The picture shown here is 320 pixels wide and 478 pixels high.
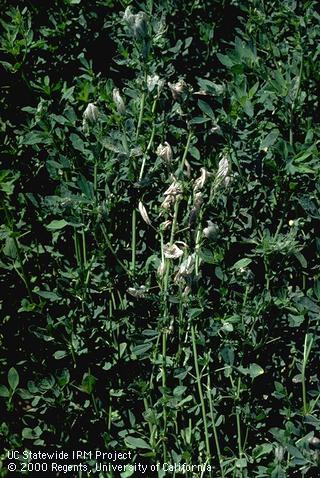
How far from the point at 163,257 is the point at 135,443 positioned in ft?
2.06

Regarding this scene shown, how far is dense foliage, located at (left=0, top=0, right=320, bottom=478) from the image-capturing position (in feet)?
8.19

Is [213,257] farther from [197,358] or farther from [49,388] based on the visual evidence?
[49,388]

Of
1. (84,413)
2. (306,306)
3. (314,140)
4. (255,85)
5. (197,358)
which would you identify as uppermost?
(255,85)

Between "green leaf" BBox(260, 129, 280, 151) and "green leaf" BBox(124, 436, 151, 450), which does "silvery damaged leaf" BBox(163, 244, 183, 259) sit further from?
"green leaf" BBox(124, 436, 151, 450)

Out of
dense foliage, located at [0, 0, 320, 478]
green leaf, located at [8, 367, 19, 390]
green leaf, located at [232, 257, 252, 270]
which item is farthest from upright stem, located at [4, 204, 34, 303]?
green leaf, located at [232, 257, 252, 270]

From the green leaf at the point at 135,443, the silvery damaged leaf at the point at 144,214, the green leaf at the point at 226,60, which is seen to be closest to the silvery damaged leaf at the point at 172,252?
the silvery damaged leaf at the point at 144,214

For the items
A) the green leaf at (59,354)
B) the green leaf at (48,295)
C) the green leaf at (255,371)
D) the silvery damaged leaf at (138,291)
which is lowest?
the green leaf at (255,371)

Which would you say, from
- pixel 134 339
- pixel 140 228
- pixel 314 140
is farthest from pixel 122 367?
pixel 314 140

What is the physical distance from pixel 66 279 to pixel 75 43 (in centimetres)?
98

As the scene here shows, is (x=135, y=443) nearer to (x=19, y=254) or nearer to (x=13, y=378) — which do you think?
(x=13, y=378)

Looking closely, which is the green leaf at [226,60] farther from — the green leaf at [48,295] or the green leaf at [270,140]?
the green leaf at [48,295]

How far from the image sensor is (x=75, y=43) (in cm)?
305

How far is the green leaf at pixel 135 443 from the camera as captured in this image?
8.39 ft

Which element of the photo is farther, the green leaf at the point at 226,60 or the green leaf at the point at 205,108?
the green leaf at the point at 226,60
